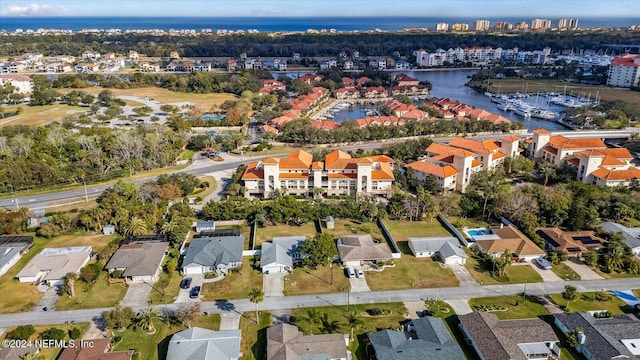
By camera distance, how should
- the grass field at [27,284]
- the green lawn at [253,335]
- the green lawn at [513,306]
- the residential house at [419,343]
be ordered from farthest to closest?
the grass field at [27,284]
the green lawn at [513,306]
the green lawn at [253,335]
the residential house at [419,343]

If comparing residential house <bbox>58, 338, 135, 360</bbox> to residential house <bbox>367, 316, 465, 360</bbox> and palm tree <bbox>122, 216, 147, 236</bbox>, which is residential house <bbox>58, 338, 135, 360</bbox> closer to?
residential house <bbox>367, 316, 465, 360</bbox>

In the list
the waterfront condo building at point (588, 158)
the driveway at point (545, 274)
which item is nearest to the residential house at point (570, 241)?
the driveway at point (545, 274)

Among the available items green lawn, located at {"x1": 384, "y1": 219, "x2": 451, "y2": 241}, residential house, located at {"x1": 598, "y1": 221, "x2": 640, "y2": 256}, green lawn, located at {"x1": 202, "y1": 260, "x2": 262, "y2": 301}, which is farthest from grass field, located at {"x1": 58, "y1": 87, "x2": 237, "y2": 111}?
A: residential house, located at {"x1": 598, "y1": 221, "x2": 640, "y2": 256}

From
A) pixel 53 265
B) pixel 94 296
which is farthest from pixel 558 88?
pixel 53 265

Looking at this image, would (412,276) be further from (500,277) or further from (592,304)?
(592,304)

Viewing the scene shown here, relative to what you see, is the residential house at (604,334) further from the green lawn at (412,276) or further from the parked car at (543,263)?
the green lawn at (412,276)
